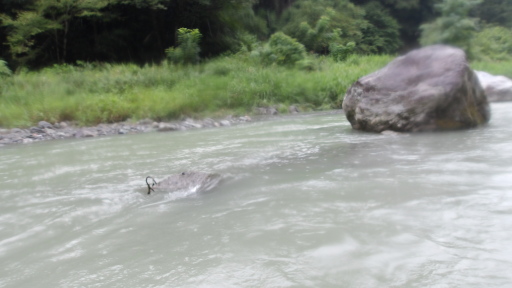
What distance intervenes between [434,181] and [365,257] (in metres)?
1.66

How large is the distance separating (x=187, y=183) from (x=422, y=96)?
3.93 meters

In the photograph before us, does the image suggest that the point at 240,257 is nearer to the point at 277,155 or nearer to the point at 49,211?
the point at 49,211

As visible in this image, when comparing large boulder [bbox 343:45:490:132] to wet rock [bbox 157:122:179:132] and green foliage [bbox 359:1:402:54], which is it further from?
green foliage [bbox 359:1:402:54]

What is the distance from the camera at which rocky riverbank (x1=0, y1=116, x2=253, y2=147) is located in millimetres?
8734

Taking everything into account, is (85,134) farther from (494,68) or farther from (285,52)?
(494,68)

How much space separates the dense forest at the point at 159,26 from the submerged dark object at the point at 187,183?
536 inches

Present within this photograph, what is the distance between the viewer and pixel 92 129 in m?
9.63

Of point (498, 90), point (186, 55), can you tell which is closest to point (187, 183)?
point (498, 90)

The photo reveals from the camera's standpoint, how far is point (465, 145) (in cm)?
526

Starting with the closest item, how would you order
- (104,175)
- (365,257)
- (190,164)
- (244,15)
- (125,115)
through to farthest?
(365,257) → (104,175) → (190,164) → (125,115) → (244,15)

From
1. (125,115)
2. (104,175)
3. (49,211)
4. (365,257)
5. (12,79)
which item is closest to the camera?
(365,257)

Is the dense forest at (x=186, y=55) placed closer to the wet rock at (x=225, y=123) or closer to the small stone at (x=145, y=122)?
the small stone at (x=145, y=122)

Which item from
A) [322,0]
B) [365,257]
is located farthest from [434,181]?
[322,0]

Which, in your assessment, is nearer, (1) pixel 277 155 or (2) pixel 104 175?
(2) pixel 104 175
